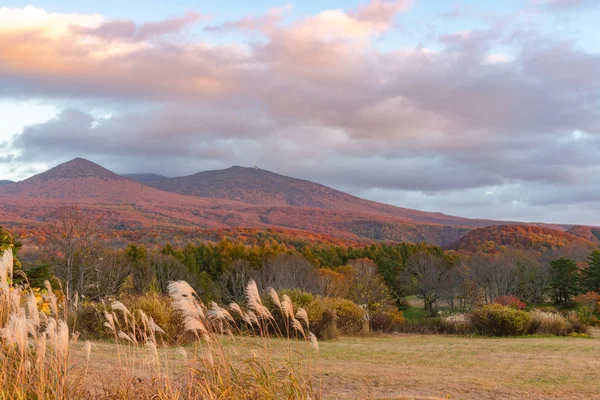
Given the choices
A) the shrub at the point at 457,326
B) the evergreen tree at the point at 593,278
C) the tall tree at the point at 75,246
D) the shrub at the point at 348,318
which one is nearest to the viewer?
the shrub at the point at 348,318

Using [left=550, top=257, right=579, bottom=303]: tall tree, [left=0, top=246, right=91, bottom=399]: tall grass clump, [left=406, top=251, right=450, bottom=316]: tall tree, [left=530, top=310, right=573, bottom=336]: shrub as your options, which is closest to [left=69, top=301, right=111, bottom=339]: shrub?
[left=0, top=246, right=91, bottom=399]: tall grass clump

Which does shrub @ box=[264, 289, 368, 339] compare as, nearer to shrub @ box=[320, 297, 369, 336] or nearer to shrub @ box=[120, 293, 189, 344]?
shrub @ box=[320, 297, 369, 336]

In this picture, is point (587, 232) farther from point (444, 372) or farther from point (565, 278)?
point (444, 372)

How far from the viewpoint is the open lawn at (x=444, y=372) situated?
7793 millimetres

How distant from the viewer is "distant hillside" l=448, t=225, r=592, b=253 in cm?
10025

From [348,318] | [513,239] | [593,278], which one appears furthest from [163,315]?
[513,239]

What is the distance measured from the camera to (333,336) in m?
18.4

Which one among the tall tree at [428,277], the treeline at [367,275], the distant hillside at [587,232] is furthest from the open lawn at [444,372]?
the distant hillside at [587,232]

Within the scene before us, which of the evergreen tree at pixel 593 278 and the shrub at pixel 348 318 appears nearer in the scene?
the shrub at pixel 348 318

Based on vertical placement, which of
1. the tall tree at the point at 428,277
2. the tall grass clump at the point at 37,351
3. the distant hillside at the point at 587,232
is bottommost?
the tall tree at the point at 428,277

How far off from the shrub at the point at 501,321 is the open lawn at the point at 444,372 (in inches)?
257

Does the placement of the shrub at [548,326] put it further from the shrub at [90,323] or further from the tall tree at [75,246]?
the tall tree at [75,246]

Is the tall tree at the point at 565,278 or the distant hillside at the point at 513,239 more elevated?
the distant hillside at the point at 513,239

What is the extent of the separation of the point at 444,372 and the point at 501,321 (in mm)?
13068
